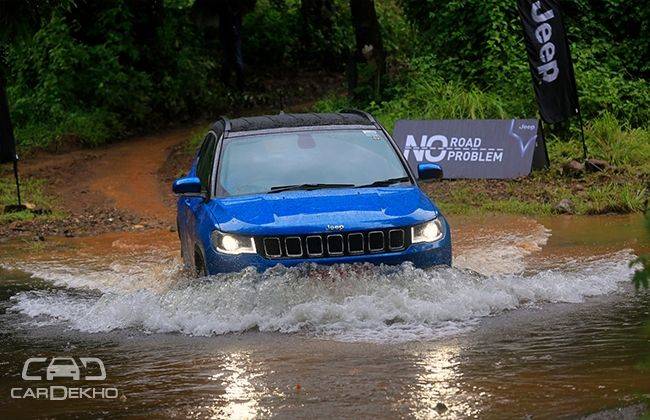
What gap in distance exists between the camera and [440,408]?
595cm

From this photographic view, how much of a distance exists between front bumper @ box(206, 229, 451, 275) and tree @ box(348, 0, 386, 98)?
14034 millimetres

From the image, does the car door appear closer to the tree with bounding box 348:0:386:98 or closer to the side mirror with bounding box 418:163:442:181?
the side mirror with bounding box 418:163:442:181

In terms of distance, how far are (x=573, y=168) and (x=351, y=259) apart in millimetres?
8699

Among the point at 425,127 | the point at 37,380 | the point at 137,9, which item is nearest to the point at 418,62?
the point at 425,127

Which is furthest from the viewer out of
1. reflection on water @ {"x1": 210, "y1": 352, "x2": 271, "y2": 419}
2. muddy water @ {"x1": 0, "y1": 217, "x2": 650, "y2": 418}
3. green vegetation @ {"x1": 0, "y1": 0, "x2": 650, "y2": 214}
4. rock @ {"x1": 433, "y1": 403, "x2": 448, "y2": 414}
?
green vegetation @ {"x1": 0, "y1": 0, "x2": 650, "y2": 214}

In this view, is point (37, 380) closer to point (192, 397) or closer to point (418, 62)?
point (192, 397)

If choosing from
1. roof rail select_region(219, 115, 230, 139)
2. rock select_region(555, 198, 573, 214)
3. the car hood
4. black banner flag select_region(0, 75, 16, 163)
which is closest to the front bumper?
the car hood

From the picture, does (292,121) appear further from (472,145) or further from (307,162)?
(472,145)

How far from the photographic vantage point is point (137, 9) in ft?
84.7

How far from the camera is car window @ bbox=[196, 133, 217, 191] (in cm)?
991

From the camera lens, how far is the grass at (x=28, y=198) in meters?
16.4

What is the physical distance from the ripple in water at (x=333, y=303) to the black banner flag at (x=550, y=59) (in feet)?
27.8

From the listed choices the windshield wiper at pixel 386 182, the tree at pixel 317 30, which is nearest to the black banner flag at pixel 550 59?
the windshield wiper at pixel 386 182

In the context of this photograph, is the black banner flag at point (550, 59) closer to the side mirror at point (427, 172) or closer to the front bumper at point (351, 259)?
the side mirror at point (427, 172)
